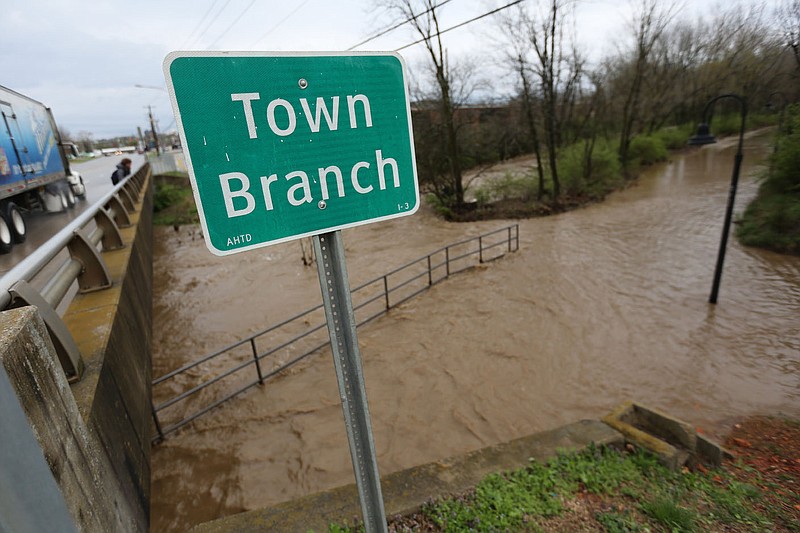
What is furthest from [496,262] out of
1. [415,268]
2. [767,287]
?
[767,287]

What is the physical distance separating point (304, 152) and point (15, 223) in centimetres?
1123

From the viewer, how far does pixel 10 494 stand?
0.97m

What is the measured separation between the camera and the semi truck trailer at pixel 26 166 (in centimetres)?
898

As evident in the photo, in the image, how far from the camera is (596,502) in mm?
2936

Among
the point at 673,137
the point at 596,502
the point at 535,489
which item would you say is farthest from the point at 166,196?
the point at 673,137

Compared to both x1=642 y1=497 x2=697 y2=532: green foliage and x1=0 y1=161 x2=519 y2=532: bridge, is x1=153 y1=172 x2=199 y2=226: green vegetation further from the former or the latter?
x1=642 y1=497 x2=697 y2=532: green foliage

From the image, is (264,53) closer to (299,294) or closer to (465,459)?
(465,459)

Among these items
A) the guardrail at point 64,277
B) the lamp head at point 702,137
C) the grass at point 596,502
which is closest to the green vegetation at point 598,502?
the grass at point 596,502

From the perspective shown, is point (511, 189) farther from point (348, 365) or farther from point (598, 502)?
point (348, 365)

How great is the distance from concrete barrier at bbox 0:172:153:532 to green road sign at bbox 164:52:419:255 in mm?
902

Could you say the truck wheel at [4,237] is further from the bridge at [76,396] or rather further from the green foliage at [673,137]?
the green foliage at [673,137]

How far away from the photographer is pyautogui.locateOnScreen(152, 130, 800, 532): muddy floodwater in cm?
516

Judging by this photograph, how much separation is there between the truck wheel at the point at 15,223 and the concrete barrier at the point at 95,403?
6100 millimetres

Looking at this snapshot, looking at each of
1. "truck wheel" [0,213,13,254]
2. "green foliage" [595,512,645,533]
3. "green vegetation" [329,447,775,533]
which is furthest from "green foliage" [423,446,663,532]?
"truck wheel" [0,213,13,254]
